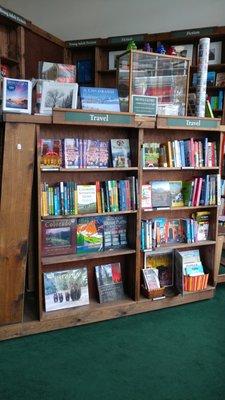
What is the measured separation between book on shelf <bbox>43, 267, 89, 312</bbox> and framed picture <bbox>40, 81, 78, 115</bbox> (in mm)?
1255

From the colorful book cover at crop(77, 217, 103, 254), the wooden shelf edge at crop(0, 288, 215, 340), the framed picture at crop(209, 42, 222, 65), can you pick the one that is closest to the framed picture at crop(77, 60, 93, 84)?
the framed picture at crop(209, 42, 222, 65)

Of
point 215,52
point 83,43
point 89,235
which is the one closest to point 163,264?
point 89,235

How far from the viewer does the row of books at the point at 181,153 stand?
2.96 m

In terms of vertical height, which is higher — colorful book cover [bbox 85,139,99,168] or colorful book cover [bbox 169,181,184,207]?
colorful book cover [bbox 85,139,99,168]

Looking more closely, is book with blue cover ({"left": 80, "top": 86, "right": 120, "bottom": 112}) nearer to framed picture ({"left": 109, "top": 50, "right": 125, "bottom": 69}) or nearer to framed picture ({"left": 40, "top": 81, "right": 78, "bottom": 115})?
framed picture ({"left": 40, "top": 81, "right": 78, "bottom": 115})

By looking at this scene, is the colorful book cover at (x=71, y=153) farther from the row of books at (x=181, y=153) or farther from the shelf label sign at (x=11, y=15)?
the shelf label sign at (x=11, y=15)

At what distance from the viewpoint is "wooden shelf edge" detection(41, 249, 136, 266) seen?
2650mm

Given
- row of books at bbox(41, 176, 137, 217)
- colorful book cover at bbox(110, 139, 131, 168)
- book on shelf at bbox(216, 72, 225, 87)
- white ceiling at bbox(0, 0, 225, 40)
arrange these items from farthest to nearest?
white ceiling at bbox(0, 0, 225, 40), book on shelf at bbox(216, 72, 225, 87), colorful book cover at bbox(110, 139, 131, 168), row of books at bbox(41, 176, 137, 217)

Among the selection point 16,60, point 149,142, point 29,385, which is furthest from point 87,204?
point 16,60

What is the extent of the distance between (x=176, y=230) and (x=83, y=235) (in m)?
0.89

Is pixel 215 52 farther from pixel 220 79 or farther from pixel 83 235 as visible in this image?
pixel 83 235

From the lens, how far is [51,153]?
8.63 ft

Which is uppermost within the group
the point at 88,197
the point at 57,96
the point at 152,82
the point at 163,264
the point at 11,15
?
the point at 11,15

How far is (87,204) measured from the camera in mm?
2771
